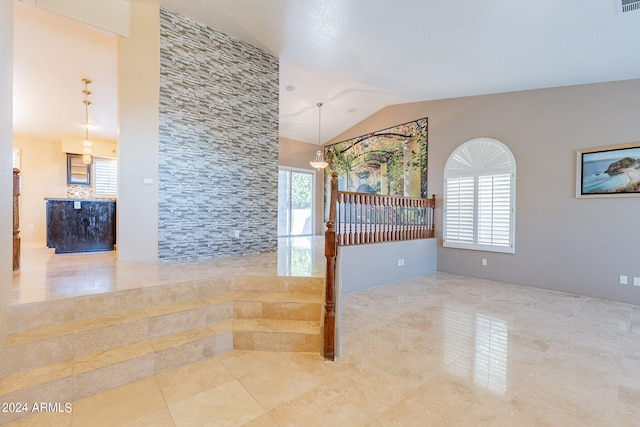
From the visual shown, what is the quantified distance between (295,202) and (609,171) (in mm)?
7194

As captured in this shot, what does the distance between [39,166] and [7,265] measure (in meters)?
7.45

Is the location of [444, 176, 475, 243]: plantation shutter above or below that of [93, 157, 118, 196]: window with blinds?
below

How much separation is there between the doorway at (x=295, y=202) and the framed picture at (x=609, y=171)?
6745 millimetres

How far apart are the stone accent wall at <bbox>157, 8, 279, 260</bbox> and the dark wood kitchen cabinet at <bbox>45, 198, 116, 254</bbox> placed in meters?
1.88

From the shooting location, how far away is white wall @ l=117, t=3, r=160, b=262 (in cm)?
399

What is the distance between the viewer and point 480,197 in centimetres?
539

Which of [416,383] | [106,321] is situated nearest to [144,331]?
[106,321]

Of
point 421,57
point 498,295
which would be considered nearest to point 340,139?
point 421,57

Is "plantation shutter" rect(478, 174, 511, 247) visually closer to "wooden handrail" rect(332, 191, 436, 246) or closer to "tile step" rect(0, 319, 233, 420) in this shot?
"wooden handrail" rect(332, 191, 436, 246)

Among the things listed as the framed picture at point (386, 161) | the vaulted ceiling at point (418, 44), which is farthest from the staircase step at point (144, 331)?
the framed picture at point (386, 161)

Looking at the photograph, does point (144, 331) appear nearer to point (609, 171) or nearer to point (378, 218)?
point (378, 218)

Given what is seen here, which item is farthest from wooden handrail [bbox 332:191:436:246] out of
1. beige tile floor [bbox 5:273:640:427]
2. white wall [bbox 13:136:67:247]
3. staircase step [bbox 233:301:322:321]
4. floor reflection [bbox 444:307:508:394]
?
white wall [bbox 13:136:67:247]

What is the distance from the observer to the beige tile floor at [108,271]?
2.57m

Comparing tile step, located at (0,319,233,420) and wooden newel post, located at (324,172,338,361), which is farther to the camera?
wooden newel post, located at (324,172,338,361)
